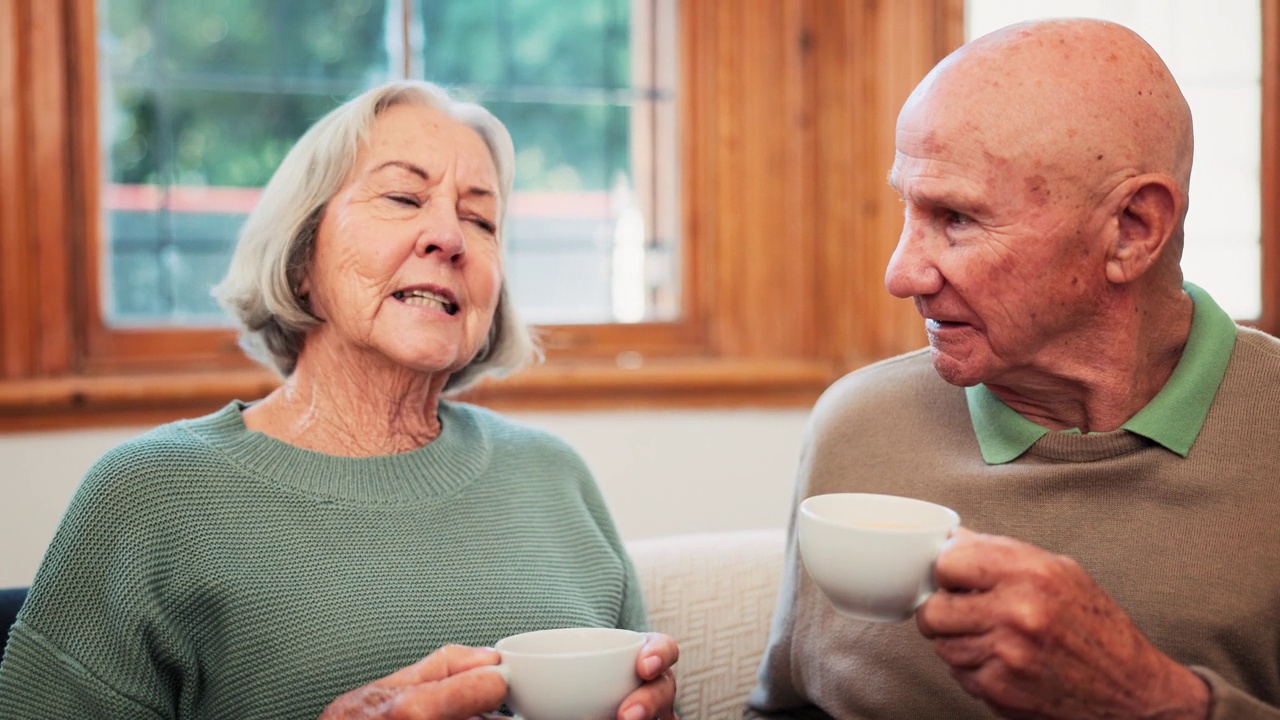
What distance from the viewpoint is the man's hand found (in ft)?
2.95

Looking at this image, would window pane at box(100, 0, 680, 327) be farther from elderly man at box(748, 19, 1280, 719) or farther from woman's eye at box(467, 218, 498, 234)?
elderly man at box(748, 19, 1280, 719)

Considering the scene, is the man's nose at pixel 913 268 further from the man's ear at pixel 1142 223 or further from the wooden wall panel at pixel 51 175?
the wooden wall panel at pixel 51 175

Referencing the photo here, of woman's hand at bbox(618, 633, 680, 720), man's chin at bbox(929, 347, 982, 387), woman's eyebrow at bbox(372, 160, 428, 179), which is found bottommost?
woman's hand at bbox(618, 633, 680, 720)

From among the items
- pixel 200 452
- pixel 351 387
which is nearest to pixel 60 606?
pixel 200 452

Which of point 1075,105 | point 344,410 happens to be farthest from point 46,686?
point 1075,105

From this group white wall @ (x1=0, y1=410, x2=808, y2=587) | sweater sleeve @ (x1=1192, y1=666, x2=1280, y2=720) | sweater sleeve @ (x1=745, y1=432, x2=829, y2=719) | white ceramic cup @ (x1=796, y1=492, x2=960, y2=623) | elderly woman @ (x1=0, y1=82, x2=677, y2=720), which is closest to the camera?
white ceramic cup @ (x1=796, y1=492, x2=960, y2=623)

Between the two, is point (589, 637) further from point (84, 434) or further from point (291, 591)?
point (84, 434)

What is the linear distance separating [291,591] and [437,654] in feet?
1.09

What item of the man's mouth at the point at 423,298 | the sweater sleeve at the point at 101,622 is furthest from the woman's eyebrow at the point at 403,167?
the sweater sleeve at the point at 101,622

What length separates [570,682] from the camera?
37.5 inches

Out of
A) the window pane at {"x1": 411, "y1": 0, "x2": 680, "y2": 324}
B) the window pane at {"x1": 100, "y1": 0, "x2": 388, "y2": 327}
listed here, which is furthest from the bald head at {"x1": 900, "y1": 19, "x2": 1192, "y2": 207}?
the window pane at {"x1": 100, "y1": 0, "x2": 388, "y2": 327}

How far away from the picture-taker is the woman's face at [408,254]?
4.79ft

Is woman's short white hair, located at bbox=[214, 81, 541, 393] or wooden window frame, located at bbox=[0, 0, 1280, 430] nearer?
woman's short white hair, located at bbox=[214, 81, 541, 393]

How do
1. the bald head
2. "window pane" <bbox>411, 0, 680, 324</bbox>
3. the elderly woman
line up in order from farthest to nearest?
"window pane" <bbox>411, 0, 680, 324</bbox> → the elderly woman → the bald head
